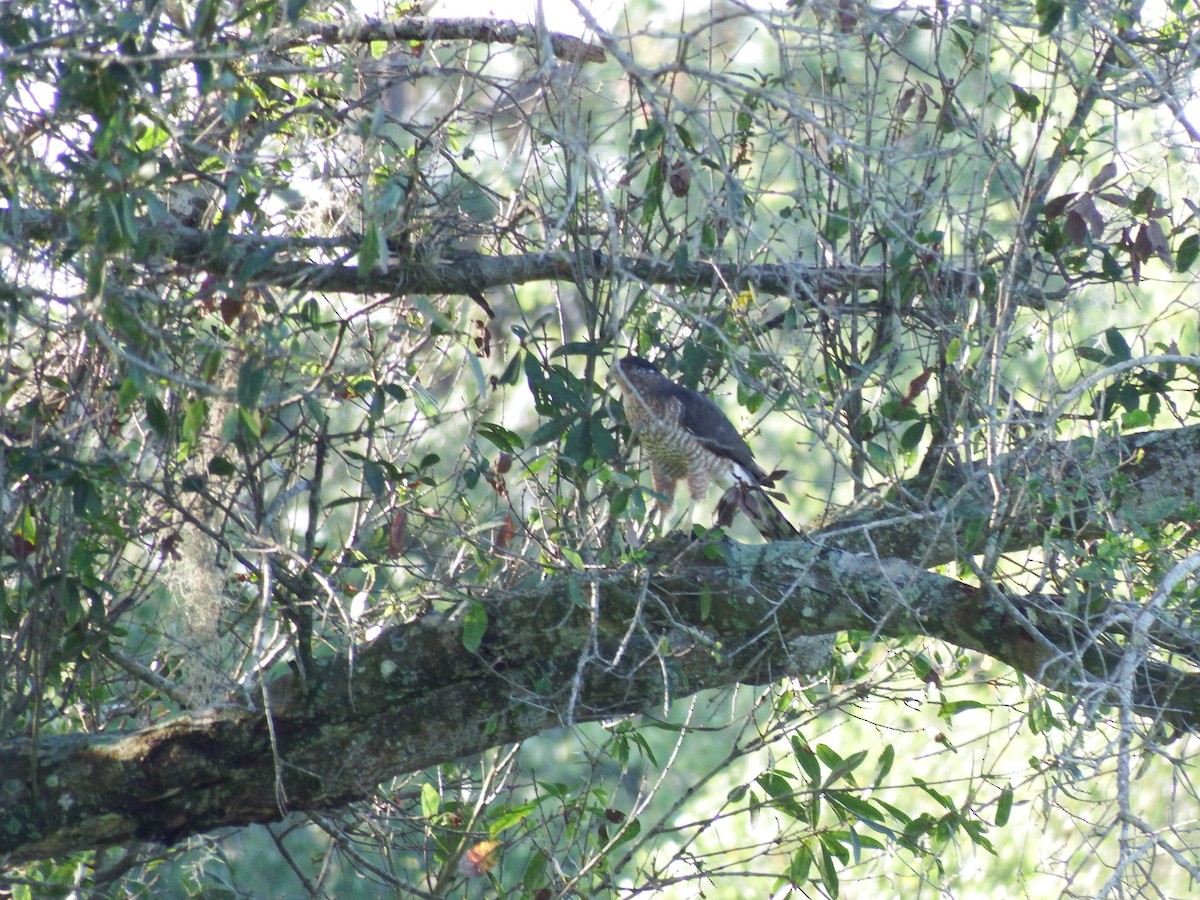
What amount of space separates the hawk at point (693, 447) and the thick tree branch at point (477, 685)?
60 centimetres

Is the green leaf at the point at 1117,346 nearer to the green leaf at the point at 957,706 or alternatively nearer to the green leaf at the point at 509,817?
the green leaf at the point at 957,706

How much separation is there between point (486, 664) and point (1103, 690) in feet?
4.56

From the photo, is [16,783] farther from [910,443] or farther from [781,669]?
[910,443]

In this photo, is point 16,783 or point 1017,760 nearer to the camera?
point 16,783

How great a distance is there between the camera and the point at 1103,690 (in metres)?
2.22

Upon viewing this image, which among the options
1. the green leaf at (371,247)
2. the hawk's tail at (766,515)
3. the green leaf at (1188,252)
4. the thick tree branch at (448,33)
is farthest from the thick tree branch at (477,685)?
the thick tree branch at (448,33)

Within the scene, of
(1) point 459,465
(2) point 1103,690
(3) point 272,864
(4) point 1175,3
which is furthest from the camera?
(3) point 272,864

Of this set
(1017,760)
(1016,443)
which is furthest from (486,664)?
(1017,760)

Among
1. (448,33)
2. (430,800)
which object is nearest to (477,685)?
(430,800)

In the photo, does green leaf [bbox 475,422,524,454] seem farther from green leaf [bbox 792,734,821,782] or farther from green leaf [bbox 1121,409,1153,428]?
green leaf [bbox 1121,409,1153,428]

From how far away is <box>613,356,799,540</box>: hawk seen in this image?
12.8 ft

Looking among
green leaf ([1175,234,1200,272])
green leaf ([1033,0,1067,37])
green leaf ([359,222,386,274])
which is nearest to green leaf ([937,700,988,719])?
green leaf ([1175,234,1200,272])

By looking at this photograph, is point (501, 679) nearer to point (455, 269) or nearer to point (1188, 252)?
point (455, 269)

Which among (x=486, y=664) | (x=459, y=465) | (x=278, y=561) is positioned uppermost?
(x=459, y=465)
